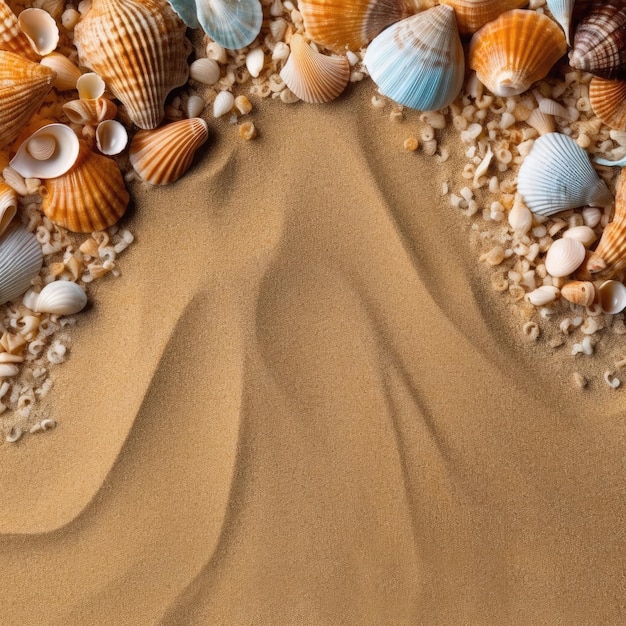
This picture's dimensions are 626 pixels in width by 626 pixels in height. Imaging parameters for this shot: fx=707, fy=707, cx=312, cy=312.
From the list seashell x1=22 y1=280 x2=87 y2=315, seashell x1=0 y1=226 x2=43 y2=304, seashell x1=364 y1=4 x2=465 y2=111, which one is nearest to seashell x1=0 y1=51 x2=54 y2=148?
seashell x1=0 y1=226 x2=43 y2=304

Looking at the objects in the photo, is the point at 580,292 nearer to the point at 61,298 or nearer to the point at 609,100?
the point at 609,100

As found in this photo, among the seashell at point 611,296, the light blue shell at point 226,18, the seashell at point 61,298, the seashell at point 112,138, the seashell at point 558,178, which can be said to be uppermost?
the light blue shell at point 226,18

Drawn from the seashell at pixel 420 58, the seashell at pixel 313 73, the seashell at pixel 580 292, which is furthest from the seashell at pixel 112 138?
the seashell at pixel 580 292

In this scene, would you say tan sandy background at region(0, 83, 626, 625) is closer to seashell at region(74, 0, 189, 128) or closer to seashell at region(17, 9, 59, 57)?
seashell at region(74, 0, 189, 128)

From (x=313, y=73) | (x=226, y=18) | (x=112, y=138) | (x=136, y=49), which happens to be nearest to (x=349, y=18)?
(x=313, y=73)

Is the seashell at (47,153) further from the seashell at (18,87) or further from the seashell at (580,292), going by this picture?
the seashell at (580,292)

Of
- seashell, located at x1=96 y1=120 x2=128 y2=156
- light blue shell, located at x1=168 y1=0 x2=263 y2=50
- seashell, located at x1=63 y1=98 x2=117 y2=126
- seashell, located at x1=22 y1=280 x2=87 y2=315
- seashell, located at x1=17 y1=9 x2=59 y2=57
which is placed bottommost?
seashell, located at x1=22 y1=280 x2=87 y2=315
